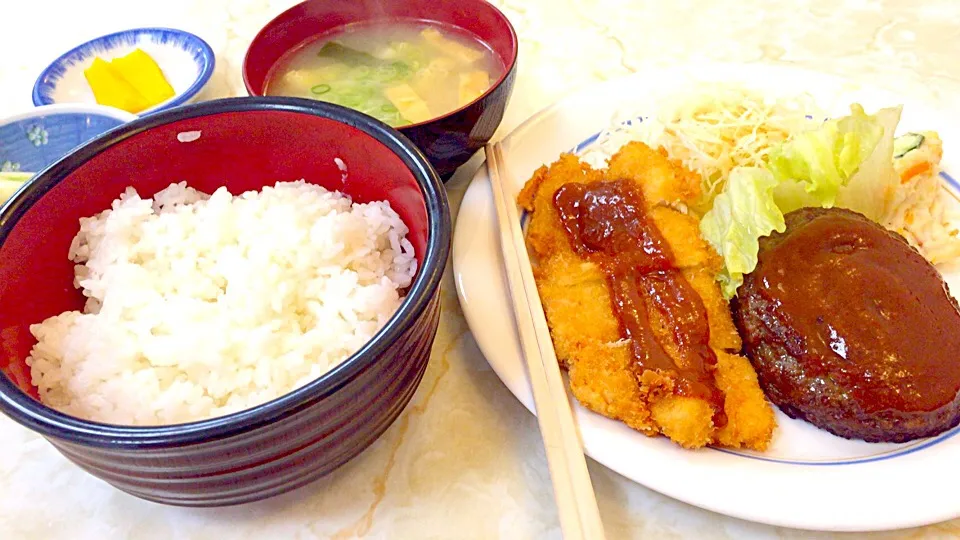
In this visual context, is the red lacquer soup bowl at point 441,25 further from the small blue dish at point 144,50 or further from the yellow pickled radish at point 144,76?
Result: the yellow pickled radish at point 144,76

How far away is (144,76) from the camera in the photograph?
2.41 m

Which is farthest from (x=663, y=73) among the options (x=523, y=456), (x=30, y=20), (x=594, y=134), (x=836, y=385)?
(x=30, y=20)

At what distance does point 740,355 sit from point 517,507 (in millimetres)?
608

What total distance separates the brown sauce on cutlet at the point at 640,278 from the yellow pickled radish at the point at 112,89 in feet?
5.03

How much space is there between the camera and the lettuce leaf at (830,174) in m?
1.79

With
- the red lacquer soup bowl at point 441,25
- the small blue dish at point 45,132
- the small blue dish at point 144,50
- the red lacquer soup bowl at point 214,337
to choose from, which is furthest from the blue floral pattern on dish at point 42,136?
the red lacquer soup bowl at point 214,337

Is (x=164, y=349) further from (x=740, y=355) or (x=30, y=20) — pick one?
(x=30, y=20)

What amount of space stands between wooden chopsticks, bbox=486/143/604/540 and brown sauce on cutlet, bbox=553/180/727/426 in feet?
0.50

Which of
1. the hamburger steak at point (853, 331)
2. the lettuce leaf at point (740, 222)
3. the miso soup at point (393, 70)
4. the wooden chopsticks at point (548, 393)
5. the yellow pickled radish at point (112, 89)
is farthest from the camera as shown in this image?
the yellow pickled radish at point (112, 89)

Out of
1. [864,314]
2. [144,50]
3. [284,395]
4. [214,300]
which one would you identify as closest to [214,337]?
[214,300]

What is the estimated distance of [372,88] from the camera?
2064mm

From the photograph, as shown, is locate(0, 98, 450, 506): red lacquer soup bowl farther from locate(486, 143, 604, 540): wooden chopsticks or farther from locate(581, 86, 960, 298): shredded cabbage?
locate(581, 86, 960, 298): shredded cabbage

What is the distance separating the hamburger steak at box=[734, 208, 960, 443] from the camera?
1306mm

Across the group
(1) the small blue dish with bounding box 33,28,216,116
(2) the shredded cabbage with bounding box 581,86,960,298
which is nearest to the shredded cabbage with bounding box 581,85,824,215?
(2) the shredded cabbage with bounding box 581,86,960,298
